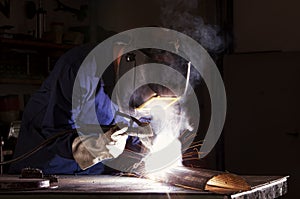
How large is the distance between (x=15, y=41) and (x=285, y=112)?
7.22 feet

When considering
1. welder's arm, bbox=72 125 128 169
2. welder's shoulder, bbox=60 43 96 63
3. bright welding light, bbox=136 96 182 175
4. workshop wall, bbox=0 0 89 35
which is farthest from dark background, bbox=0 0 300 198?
welder's arm, bbox=72 125 128 169

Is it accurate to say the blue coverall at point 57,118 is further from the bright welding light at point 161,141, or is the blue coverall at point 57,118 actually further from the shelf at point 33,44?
the shelf at point 33,44

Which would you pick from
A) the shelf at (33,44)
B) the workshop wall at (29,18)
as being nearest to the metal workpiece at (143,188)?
the shelf at (33,44)

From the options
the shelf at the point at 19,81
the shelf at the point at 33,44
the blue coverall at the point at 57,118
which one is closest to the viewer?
the blue coverall at the point at 57,118

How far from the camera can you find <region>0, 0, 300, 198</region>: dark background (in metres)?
4.74

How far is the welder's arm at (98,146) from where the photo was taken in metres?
2.35

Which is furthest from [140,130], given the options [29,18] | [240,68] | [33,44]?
[29,18]

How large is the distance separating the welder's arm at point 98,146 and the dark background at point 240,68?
7.06ft

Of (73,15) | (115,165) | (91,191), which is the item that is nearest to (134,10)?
(73,15)

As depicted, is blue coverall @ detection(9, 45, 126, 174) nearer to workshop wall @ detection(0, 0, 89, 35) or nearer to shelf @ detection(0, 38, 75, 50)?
shelf @ detection(0, 38, 75, 50)

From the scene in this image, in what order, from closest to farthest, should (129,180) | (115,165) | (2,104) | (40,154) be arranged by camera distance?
(129,180), (40,154), (115,165), (2,104)

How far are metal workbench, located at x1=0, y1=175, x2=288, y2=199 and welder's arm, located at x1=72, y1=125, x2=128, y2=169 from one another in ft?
0.32

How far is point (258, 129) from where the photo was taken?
16.1 ft

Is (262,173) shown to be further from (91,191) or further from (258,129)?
(91,191)
